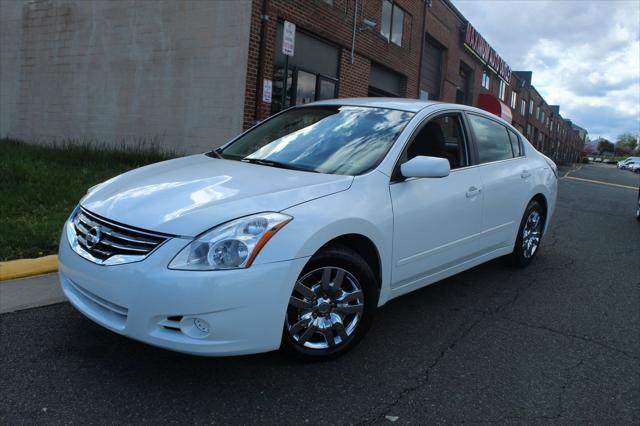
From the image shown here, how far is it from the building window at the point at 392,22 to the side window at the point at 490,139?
39.7 ft

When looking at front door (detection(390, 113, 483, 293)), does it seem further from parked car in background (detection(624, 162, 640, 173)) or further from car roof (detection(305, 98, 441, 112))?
parked car in background (detection(624, 162, 640, 173))

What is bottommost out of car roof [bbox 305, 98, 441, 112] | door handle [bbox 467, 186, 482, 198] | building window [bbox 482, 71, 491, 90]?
door handle [bbox 467, 186, 482, 198]

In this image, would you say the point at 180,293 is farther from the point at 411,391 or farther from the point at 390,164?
the point at 390,164

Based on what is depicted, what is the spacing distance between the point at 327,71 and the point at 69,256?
38.0ft

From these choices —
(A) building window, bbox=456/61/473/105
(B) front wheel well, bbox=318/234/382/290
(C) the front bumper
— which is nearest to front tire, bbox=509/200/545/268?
(B) front wheel well, bbox=318/234/382/290

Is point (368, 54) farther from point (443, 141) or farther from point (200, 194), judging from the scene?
point (200, 194)

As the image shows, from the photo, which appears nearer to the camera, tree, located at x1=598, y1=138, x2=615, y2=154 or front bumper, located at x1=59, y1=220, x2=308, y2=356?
front bumper, located at x1=59, y1=220, x2=308, y2=356

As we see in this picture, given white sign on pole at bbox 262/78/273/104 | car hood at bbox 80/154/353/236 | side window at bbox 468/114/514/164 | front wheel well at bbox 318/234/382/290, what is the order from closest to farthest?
1. car hood at bbox 80/154/353/236
2. front wheel well at bbox 318/234/382/290
3. side window at bbox 468/114/514/164
4. white sign on pole at bbox 262/78/273/104

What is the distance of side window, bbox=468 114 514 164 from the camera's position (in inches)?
177

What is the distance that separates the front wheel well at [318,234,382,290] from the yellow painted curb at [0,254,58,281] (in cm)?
269

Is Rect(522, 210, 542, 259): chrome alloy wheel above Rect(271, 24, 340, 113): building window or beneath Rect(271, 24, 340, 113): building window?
beneath

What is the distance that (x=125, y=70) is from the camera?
1236 centimetres

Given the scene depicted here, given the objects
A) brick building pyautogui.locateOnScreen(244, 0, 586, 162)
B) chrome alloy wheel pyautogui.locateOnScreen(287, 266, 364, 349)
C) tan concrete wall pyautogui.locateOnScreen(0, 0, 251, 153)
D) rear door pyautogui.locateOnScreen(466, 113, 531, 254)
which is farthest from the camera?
brick building pyautogui.locateOnScreen(244, 0, 586, 162)

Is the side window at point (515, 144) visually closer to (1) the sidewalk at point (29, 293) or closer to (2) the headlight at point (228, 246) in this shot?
(2) the headlight at point (228, 246)
